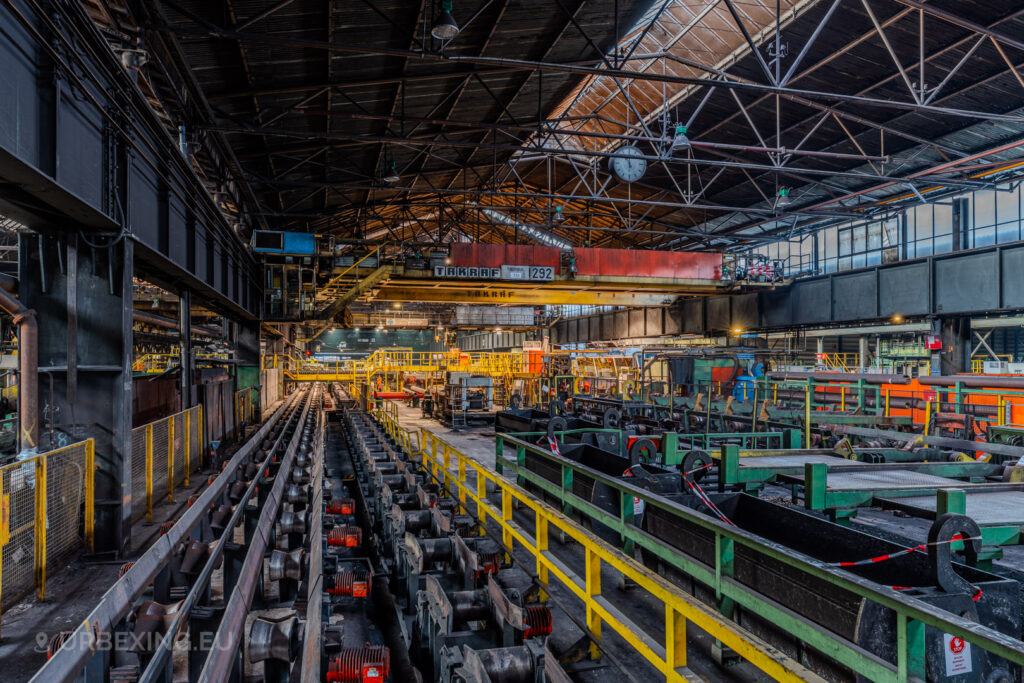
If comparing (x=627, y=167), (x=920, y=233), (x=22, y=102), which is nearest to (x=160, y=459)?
(x=22, y=102)

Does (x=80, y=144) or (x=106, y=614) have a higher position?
(x=80, y=144)

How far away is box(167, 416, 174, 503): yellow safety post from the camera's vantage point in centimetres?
773

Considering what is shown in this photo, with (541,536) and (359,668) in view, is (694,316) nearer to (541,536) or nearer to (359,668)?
(541,536)

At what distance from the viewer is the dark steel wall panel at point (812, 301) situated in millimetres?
21406

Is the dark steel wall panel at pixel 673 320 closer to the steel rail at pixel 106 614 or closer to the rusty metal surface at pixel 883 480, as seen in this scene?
the rusty metal surface at pixel 883 480

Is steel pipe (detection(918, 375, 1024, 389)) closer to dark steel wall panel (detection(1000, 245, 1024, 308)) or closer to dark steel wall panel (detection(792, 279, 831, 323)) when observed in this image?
dark steel wall panel (detection(1000, 245, 1024, 308))

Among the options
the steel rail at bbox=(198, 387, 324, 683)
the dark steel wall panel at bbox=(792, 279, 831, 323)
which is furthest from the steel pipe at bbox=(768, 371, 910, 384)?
the steel rail at bbox=(198, 387, 324, 683)

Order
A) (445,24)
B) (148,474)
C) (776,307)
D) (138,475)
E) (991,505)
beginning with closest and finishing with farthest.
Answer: (991,505), (138,475), (148,474), (445,24), (776,307)

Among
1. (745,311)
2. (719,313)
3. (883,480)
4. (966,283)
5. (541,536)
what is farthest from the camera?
(719,313)

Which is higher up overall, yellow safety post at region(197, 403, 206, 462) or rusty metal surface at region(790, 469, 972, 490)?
rusty metal surface at region(790, 469, 972, 490)

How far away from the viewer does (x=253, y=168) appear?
567 inches

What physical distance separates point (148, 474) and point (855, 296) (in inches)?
873

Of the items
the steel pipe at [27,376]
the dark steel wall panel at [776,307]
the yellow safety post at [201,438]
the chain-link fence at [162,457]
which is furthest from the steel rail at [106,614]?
the dark steel wall panel at [776,307]

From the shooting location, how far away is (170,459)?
25.7ft
